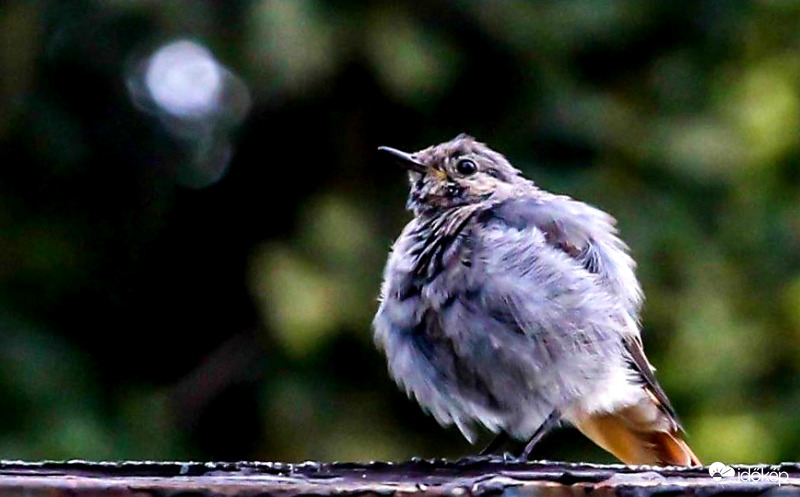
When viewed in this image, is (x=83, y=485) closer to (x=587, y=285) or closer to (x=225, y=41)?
(x=587, y=285)

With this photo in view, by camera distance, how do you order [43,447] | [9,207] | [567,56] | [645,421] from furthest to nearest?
1. [9,207]
2. [567,56]
3. [43,447]
4. [645,421]

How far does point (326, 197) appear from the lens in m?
6.82

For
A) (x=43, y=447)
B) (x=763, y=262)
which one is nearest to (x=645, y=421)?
(x=763, y=262)

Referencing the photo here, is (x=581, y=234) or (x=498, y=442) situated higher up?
(x=581, y=234)

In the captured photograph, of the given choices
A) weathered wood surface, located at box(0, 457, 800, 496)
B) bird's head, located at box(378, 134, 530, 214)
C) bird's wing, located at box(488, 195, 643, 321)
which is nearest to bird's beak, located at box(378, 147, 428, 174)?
bird's head, located at box(378, 134, 530, 214)

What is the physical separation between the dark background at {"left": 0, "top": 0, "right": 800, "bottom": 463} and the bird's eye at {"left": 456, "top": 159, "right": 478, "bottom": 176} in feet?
4.36

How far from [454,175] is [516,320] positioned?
1.01 metres

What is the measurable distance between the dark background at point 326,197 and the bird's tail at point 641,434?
0.84 m

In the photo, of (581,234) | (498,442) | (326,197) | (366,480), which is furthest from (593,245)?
(366,480)

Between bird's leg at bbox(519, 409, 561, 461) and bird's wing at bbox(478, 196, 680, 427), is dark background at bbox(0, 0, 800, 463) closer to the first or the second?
bird's wing at bbox(478, 196, 680, 427)

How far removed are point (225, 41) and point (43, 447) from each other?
2.06 metres

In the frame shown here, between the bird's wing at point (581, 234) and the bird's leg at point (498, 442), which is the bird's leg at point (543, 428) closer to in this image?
the bird's leg at point (498, 442)

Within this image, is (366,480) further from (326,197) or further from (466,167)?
(326,197)

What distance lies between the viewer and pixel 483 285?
14.1ft
